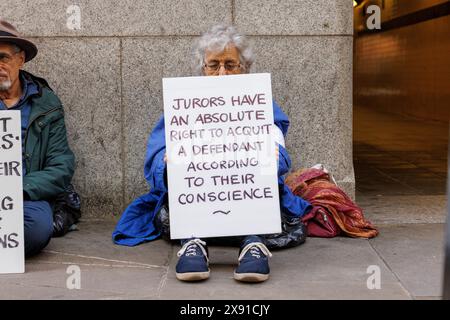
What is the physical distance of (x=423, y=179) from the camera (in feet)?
24.0

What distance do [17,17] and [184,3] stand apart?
1190mm

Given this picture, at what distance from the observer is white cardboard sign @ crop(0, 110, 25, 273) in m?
4.15

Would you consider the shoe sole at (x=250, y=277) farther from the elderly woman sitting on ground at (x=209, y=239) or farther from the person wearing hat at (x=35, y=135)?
the person wearing hat at (x=35, y=135)

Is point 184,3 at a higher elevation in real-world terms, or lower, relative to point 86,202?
higher

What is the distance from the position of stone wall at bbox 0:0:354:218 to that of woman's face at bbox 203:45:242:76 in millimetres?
849

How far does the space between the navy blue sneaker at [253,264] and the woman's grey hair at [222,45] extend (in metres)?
1.15

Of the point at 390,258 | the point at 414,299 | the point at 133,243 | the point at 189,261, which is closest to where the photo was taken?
the point at 414,299

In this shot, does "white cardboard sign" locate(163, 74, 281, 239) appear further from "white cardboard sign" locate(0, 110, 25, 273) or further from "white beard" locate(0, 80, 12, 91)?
"white beard" locate(0, 80, 12, 91)

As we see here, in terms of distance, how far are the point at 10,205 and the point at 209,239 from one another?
1.25 m

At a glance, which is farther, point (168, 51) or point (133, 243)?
point (168, 51)

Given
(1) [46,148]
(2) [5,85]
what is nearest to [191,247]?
(1) [46,148]

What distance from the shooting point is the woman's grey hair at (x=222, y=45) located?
4.54 m

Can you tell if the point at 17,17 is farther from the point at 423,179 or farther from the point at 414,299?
the point at 423,179

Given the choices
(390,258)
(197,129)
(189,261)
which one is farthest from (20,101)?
(390,258)
